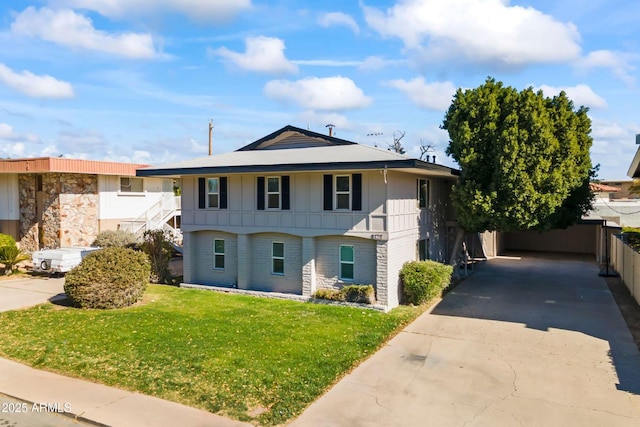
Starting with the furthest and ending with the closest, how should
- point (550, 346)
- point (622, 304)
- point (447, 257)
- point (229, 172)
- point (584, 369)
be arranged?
point (447, 257) → point (229, 172) → point (622, 304) → point (550, 346) → point (584, 369)

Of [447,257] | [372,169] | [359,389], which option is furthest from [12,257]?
[447,257]

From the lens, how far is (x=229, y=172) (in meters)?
17.5

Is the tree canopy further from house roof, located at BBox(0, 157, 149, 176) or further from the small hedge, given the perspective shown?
house roof, located at BBox(0, 157, 149, 176)

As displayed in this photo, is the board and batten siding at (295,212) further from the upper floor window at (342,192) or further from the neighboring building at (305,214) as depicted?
the upper floor window at (342,192)

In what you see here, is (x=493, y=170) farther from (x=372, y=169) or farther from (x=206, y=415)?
(x=206, y=415)

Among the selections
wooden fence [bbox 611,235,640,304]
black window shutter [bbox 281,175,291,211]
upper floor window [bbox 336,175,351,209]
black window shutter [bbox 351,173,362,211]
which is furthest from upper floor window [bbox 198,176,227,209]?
wooden fence [bbox 611,235,640,304]

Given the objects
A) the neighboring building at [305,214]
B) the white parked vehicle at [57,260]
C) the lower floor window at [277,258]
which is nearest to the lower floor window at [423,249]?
the neighboring building at [305,214]

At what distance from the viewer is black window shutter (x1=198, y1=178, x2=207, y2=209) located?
771 inches

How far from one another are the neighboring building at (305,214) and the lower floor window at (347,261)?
39mm

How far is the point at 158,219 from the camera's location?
27.8m

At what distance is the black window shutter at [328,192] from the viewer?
1680cm

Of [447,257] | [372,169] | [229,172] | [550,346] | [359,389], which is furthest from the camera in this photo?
[447,257]

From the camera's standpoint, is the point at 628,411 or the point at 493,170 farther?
the point at 493,170

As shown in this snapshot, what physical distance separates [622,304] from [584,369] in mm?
7514
